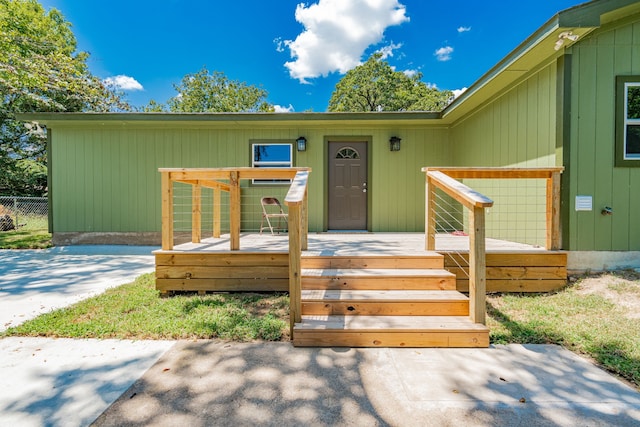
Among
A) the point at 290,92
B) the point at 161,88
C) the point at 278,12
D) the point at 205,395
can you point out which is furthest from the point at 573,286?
the point at 161,88

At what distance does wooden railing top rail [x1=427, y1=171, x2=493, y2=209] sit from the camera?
2.21 metres

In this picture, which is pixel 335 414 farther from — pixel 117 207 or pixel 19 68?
pixel 19 68

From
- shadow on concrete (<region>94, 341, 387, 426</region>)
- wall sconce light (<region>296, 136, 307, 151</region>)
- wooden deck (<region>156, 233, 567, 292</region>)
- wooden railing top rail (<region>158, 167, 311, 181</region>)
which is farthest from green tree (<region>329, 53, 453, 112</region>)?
Answer: shadow on concrete (<region>94, 341, 387, 426</region>)

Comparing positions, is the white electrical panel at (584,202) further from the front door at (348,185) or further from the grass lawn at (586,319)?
the front door at (348,185)

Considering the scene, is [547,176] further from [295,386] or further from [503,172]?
[295,386]

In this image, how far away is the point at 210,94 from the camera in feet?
67.9

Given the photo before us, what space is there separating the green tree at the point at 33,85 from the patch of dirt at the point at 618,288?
9965mm

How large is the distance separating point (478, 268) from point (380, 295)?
2.67ft

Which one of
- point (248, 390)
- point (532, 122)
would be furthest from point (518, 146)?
point (248, 390)

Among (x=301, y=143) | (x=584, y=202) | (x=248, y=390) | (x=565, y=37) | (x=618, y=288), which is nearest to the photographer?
(x=248, y=390)

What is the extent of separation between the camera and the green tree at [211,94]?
20.3 m

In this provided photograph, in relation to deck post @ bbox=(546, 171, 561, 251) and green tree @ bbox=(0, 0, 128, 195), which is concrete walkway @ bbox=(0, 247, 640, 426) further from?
Answer: green tree @ bbox=(0, 0, 128, 195)

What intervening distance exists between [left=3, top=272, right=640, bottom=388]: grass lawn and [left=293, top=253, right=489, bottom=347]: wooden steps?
11.3 inches

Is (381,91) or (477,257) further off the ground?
(381,91)
